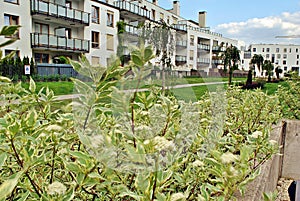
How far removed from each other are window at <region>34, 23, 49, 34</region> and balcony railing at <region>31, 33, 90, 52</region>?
2.55 ft

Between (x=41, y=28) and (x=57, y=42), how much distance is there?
108cm

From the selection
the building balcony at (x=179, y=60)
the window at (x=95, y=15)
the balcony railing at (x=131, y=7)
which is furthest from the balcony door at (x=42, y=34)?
the building balcony at (x=179, y=60)

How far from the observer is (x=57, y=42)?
46.5ft

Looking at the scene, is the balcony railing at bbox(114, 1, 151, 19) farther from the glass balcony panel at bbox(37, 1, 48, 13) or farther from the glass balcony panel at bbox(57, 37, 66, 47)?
the glass balcony panel at bbox(37, 1, 48, 13)

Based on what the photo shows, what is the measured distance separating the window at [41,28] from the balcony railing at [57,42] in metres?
0.78

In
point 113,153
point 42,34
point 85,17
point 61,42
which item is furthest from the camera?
point 85,17

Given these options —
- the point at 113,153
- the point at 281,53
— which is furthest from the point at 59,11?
the point at 281,53

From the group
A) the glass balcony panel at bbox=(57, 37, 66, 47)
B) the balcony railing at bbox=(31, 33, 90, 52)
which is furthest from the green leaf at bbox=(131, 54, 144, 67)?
the glass balcony panel at bbox=(57, 37, 66, 47)

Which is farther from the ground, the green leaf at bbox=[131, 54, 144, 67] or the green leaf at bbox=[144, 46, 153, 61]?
the green leaf at bbox=[144, 46, 153, 61]

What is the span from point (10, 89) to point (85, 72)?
78cm

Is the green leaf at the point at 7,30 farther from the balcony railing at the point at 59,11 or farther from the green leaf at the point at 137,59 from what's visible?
the balcony railing at the point at 59,11

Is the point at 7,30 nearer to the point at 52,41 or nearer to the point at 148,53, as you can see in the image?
the point at 148,53

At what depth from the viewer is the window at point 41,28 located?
14083 millimetres

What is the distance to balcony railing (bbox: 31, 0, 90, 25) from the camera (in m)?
13.1
